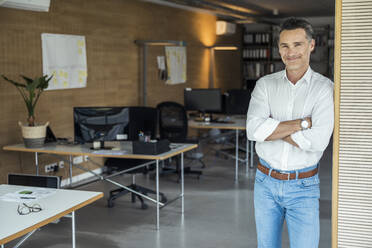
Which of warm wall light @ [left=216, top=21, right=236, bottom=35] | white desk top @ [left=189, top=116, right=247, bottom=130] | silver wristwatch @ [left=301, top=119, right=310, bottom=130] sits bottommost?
white desk top @ [left=189, top=116, right=247, bottom=130]

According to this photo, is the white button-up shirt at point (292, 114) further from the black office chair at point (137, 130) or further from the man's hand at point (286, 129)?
the black office chair at point (137, 130)

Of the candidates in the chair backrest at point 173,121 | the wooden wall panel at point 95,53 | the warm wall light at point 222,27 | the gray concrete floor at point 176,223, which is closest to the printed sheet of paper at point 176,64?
the wooden wall panel at point 95,53

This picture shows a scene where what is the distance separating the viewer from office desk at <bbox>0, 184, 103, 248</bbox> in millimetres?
2311

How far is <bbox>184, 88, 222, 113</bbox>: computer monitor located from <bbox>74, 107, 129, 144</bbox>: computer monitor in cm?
287

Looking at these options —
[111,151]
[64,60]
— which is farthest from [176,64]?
[111,151]

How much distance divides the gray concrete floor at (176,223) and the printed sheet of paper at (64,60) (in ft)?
4.79

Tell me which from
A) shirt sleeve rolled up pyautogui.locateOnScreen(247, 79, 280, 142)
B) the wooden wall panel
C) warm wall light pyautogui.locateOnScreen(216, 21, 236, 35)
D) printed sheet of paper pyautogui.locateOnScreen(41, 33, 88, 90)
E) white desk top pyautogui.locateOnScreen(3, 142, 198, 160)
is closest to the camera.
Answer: shirt sleeve rolled up pyautogui.locateOnScreen(247, 79, 280, 142)

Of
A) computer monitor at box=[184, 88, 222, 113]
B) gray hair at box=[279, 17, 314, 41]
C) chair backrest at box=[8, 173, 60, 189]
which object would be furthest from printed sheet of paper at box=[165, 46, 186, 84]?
gray hair at box=[279, 17, 314, 41]

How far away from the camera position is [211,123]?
7.31 metres

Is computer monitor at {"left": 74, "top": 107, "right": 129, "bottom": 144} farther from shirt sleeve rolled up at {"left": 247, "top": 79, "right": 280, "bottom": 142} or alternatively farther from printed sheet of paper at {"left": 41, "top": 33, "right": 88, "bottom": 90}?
shirt sleeve rolled up at {"left": 247, "top": 79, "right": 280, "bottom": 142}

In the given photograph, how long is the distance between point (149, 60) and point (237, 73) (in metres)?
4.92

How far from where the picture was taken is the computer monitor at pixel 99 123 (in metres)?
Result: 5.00

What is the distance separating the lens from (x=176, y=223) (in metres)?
4.87

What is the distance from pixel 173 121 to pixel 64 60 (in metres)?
1.71
